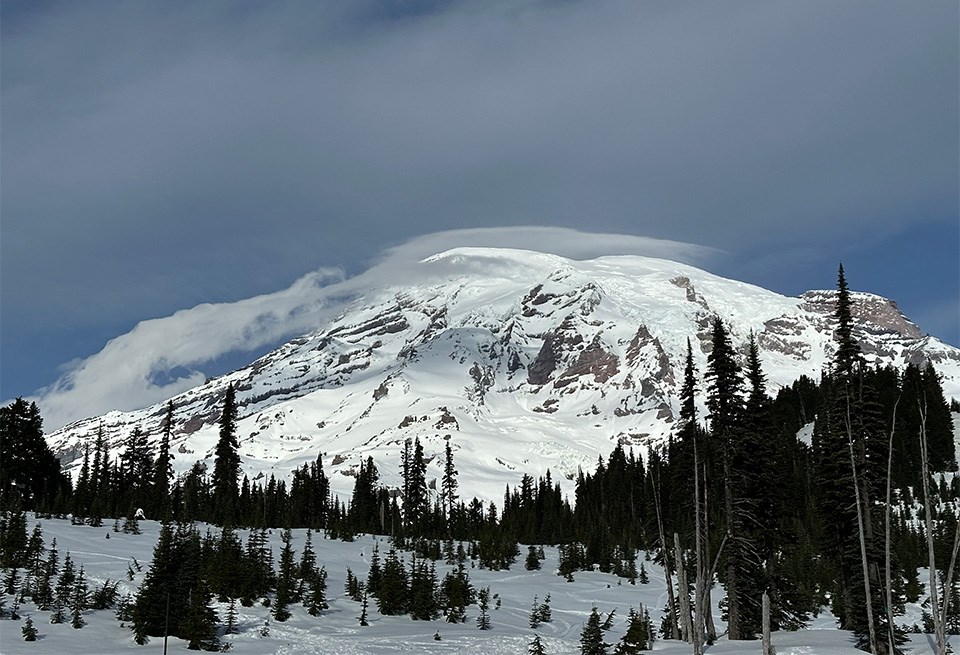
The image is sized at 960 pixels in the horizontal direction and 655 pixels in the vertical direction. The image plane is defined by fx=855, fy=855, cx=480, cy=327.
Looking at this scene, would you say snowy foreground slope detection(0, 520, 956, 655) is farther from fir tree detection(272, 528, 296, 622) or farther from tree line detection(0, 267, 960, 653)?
tree line detection(0, 267, 960, 653)

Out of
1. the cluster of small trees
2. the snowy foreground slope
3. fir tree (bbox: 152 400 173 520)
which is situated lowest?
the snowy foreground slope

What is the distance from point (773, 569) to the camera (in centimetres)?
4347

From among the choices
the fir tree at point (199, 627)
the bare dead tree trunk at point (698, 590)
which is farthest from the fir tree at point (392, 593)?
the bare dead tree trunk at point (698, 590)

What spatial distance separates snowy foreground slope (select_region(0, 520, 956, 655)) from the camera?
31.4 m

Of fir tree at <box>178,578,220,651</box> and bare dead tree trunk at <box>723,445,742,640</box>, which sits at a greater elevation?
bare dead tree trunk at <box>723,445,742,640</box>

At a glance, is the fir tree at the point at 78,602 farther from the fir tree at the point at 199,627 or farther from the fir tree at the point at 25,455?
the fir tree at the point at 25,455

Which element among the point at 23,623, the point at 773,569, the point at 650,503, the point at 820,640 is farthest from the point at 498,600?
the point at 650,503

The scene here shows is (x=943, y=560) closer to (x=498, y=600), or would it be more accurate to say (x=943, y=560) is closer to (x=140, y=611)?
(x=498, y=600)

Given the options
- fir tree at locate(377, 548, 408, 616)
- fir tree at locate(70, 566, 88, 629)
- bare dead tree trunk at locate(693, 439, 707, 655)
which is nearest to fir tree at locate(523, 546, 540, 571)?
fir tree at locate(377, 548, 408, 616)

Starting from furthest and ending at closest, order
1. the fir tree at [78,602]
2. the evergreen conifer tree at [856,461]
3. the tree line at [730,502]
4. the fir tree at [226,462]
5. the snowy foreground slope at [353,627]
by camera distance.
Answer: the fir tree at [226,462]
the tree line at [730,502]
the evergreen conifer tree at [856,461]
the fir tree at [78,602]
the snowy foreground slope at [353,627]

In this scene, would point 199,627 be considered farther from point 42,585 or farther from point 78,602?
point 42,585

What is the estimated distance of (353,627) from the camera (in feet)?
132

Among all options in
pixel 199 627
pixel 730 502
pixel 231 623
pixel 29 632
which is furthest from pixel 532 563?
pixel 29 632

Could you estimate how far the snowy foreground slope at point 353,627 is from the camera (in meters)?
31.4
